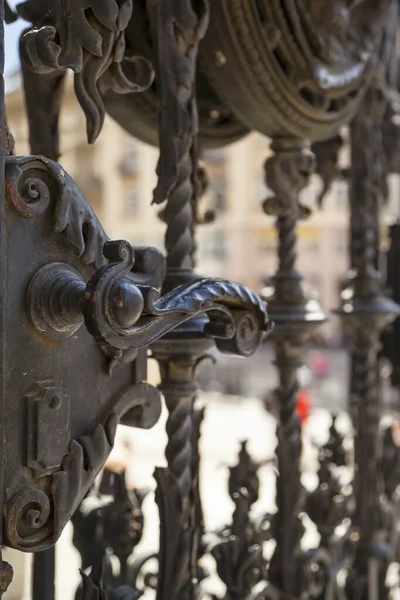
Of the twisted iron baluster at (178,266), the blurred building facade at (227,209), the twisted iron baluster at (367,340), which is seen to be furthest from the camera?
the blurred building facade at (227,209)

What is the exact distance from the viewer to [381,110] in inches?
81.0

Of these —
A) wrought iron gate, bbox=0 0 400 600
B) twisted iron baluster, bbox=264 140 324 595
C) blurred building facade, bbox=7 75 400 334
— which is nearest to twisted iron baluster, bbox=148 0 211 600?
wrought iron gate, bbox=0 0 400 600

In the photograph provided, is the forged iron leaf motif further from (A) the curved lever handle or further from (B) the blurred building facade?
(B) the blurred building facade

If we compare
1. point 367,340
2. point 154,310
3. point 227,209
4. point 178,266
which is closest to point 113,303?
point 154,310

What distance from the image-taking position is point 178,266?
1167mm

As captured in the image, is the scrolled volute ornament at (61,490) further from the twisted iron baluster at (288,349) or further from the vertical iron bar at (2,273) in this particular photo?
the twisted iron baluster at (288,349)

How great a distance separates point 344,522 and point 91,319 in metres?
1.54

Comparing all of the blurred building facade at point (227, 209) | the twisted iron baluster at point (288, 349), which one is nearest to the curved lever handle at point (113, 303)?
the twisted iron baluster at point (288, 349)

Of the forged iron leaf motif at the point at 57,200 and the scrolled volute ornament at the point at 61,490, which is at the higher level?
the forged iron leaf motif at the point at 57,200

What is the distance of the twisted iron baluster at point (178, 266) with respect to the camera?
3.65 ft

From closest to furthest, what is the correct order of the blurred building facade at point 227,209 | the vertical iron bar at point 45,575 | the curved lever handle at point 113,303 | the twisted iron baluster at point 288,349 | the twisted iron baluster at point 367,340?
the curved lever handle at point 113,303
the vertical iron bar at point 45,575
the twisted iron baluster at point 288,349
the twisted iron baluster at point 367,340
the blurred building facade at point 227,209

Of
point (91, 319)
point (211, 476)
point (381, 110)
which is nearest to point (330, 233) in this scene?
point (211, 476)

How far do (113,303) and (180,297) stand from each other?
0.15 metres

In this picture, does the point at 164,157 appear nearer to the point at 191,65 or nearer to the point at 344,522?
the point at 191,65
